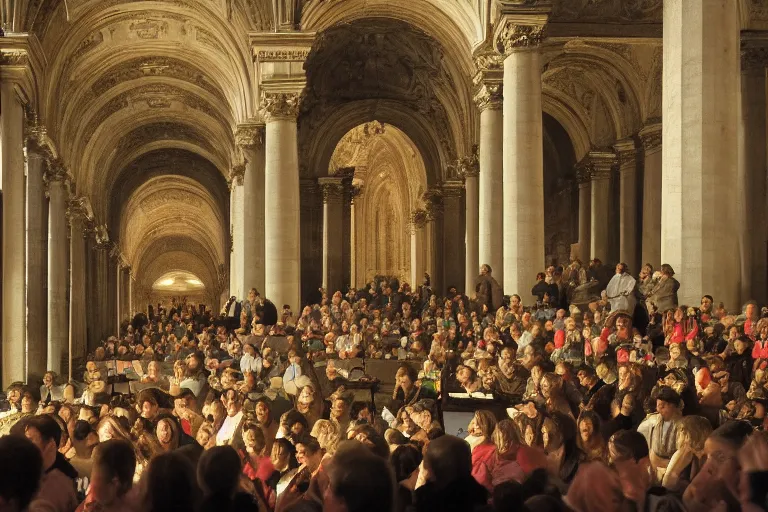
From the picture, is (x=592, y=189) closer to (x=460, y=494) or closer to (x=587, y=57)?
(x=587, y=57)

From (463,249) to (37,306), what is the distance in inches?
566

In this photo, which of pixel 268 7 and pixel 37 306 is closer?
pixel 268 7

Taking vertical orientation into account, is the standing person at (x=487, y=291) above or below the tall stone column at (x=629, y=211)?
below

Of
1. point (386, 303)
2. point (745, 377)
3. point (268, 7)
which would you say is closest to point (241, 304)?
point (386, 303)

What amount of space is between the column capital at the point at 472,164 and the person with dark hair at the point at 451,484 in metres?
26.7

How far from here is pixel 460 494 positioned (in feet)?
15.3

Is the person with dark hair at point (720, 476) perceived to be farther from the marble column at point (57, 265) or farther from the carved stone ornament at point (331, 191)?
the carved stone ornament at point (331, 191)

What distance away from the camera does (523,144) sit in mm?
20219

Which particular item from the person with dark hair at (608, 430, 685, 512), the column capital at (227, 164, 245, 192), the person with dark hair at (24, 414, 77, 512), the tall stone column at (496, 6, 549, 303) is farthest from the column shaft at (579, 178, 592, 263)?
the person with dark hair at (24, 414, 77, 512)

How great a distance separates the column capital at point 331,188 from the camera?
36156mm

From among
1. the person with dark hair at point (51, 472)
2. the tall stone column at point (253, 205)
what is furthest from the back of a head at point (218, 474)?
the tall stone column at point (253, 205)

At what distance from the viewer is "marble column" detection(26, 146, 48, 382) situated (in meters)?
25.1

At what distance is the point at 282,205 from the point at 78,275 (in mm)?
16799

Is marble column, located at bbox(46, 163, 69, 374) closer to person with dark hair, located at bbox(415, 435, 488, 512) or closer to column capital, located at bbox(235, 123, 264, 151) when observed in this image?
column capital, located at bbox(235, 123, 264, 151)
